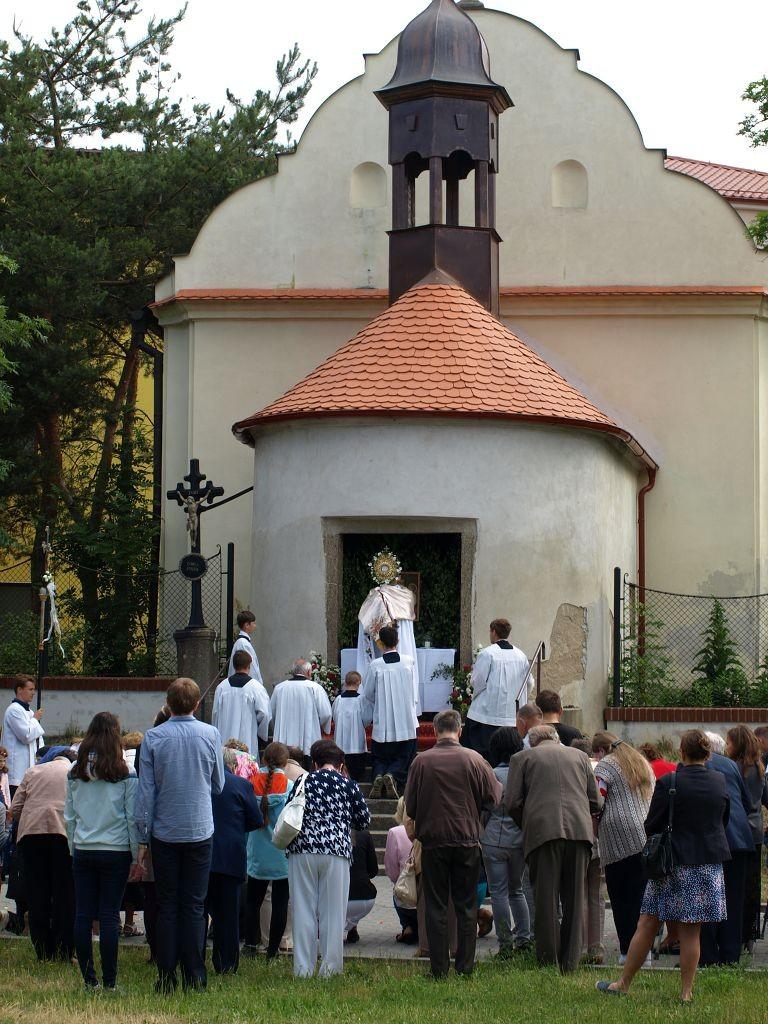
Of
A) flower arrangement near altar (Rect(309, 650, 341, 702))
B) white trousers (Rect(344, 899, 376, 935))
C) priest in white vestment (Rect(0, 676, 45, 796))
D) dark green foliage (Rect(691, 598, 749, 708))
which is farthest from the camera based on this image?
dark green foliage (Rect(691, 598, 749, 708))

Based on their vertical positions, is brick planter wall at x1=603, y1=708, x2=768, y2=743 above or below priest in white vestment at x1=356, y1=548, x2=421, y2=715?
below

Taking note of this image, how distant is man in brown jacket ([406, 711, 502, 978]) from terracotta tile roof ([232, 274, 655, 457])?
8.55m

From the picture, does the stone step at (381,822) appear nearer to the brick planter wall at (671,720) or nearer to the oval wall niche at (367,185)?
the brick planter wall at (671,720)

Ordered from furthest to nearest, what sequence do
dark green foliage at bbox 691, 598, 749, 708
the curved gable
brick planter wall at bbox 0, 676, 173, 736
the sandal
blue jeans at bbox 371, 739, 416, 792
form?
the curved gable
brick planter wall at bbox 0, 676, 173, 736
dark green foliage at bbox 691, 598, 749, 708
blue jeans at bbox 371, 739, 416, 792
the sandal

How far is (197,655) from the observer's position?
19141 mm

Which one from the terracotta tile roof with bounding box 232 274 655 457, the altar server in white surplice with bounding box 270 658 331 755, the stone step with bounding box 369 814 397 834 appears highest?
the terracotta tile roof with bounding box 232 274 655 457

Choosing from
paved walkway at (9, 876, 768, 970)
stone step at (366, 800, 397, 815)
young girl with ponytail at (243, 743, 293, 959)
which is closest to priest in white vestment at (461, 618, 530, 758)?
stone step at (366, 800, 397, 815)

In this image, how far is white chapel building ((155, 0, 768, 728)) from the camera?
61.9 feet

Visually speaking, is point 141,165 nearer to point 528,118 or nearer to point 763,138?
point 528,118

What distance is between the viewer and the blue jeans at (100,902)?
31.1ft

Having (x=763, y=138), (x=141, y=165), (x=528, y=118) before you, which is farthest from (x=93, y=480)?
(x=763, y=138)

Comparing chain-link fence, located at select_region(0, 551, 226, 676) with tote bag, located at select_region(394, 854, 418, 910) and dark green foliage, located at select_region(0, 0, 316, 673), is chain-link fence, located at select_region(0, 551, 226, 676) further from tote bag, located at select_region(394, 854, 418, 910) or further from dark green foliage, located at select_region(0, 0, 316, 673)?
tote bag, located at select_region(394, 854, 418, 910)

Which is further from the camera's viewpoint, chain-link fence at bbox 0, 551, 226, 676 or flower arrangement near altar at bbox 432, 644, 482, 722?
chain-link fence at bbox 0, 551, 226, 676

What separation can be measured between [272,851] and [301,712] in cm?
503
